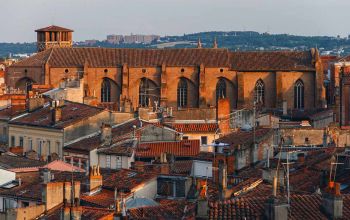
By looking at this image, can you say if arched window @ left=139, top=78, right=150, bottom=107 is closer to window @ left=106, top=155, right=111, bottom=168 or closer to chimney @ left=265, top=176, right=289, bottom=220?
window @ left=106, top=155, right=111, bottom=168

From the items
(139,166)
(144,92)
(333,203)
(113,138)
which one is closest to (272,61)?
(144,92)

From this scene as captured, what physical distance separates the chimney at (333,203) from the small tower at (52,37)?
4393 inches

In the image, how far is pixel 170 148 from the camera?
61625 millimetres

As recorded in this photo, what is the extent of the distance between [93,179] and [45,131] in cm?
2543

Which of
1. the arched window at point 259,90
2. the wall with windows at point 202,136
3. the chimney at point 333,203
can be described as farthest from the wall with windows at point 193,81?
the chimney at point 333,203

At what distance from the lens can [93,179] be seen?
149ft

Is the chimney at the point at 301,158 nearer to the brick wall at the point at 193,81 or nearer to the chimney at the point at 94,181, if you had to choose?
the chimney at the point at 94,181

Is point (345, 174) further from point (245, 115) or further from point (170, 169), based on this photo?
point (245, 115)

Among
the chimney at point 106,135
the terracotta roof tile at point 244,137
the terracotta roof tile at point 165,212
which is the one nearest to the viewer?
the terracotta roof tile at point 165,212

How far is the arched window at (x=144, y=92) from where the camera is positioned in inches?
4712

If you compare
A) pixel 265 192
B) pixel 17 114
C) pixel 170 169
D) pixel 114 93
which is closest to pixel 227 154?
pixel 170 169

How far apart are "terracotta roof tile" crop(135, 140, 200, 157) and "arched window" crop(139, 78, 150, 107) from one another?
Result: 56006 millimetres

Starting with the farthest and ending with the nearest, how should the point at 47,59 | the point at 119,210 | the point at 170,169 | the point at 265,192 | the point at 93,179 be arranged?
1. the point at 47,59
2. the point at 170,169
3. the point at 93,179
4. the point at 265,192
5. the point at 119,210

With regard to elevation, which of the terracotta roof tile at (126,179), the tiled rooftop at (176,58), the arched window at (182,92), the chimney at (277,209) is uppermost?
the tiled rooftop at (176,58)
